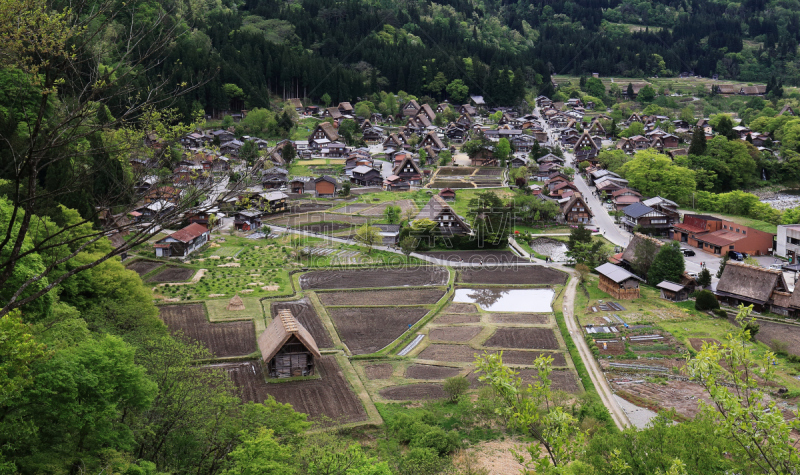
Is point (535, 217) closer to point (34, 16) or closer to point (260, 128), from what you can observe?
point (260, 128)

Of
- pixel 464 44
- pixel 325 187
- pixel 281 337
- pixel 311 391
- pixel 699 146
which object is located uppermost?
pixel 464 44

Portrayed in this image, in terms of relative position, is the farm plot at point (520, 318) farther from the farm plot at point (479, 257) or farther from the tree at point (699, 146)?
the tree at point (699, 146)

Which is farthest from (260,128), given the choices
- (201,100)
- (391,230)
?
(391,230)

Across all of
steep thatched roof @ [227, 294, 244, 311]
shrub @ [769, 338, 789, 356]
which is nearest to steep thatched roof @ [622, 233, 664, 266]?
shrub @ [769, 338, 789, 356]

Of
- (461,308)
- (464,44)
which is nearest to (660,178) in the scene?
(461,308)

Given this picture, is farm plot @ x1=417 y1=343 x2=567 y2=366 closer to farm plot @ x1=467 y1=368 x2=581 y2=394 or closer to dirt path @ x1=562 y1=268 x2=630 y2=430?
farm plot @ x1=467 y1=368 x2=581 y2=394

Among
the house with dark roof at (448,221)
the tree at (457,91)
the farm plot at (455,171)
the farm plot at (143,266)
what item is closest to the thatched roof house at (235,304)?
the farm plot at (143,266)

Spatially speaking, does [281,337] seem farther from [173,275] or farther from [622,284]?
[622,284]
